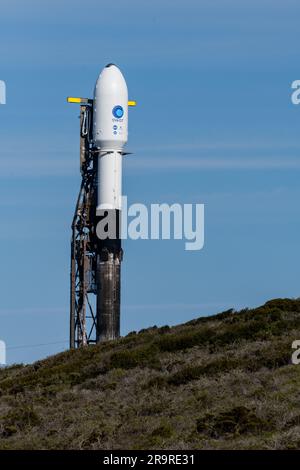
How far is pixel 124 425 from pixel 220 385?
5.59 m

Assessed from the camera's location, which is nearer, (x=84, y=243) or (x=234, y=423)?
(x=234, y=423)

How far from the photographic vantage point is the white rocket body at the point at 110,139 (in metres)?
80.4

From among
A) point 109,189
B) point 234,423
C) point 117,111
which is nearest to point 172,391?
point 234,423

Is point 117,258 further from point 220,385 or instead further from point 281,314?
point 220,385

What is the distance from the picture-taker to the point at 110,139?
263ft

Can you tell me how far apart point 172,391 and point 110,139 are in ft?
→ 110

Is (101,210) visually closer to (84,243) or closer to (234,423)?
(84,243)

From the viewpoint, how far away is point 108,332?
79.7m

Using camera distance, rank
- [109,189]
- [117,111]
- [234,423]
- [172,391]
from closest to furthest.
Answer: [234,423], [172,391], [109,189], [117,111]

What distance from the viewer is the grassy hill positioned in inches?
1598

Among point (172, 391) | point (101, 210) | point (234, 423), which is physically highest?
point (101, 210)

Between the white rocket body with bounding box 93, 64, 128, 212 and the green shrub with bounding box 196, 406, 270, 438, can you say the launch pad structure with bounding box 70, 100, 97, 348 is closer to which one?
the white rocket body with bounding box 93, 64, 128, 212

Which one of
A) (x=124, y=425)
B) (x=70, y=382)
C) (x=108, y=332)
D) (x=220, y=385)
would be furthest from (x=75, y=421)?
(x=108, y=332)

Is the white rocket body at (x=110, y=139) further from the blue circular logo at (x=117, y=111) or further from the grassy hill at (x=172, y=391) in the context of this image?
the grassy hill at (x=172, y=391)
